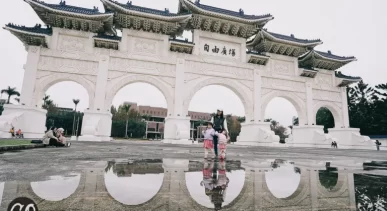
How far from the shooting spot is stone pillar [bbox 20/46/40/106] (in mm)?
14016

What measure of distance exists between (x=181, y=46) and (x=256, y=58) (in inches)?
244

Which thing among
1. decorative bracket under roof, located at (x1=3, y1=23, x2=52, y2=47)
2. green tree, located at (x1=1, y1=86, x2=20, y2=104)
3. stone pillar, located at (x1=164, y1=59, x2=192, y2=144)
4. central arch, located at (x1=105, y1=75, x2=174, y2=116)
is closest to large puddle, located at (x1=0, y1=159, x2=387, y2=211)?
stone pillar, located at (x1=164, y1=59, x2=192, y2=144)

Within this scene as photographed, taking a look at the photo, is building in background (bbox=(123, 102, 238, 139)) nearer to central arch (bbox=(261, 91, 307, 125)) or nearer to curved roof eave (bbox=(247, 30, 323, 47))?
central arch (bbox=(261, 91, 307, 125))

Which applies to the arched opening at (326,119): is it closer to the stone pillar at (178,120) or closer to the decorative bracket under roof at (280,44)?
the decorative bracket under roof at (280,44)

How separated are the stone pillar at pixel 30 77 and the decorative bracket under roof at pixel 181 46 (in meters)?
8.74

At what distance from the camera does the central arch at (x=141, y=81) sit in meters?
15.1

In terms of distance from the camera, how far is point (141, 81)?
15.9m

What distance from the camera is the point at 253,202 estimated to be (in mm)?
1621

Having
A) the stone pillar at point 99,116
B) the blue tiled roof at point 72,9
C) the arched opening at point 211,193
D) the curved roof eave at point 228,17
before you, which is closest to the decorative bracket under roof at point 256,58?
the curved roof eave at point 228,17

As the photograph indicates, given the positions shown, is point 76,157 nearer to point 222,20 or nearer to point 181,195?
point 181,195

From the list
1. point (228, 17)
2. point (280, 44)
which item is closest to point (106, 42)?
point (228, 17)

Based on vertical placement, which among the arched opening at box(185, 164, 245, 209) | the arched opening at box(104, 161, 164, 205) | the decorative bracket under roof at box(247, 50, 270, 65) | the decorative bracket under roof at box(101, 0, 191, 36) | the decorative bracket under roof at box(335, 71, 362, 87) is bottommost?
the arched opening at box(104, 161, 164, 205)

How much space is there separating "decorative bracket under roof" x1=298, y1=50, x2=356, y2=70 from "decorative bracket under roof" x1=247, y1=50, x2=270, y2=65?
4882mm

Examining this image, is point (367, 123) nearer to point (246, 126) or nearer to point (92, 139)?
point (246, 126)
